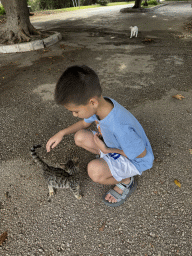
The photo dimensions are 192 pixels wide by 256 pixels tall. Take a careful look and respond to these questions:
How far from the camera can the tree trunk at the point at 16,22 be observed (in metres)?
6.94

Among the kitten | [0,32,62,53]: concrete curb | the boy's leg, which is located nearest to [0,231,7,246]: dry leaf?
the kitten

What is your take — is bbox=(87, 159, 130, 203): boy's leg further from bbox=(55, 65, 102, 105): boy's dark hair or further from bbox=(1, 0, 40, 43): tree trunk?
bbox=(1, 0, 40, 43): tree trunk

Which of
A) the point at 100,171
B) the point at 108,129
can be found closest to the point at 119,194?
the point at 100,171

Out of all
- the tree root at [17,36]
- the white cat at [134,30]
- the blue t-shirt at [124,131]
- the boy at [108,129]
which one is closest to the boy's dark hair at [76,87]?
the boy at [108,129]

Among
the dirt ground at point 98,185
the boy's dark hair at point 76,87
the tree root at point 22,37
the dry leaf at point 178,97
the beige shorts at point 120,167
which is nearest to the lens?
A: the boy's dark hair at point 76,87

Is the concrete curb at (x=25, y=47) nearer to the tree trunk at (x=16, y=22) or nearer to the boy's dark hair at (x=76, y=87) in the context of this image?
the tree trunk at (x=16, y=22)

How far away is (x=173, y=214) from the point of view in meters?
1.93

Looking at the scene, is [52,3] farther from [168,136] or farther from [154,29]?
[168,136]

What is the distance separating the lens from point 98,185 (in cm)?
228

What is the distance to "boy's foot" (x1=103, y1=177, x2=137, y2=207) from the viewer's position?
2.04 meters

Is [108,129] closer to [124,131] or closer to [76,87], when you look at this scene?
[124,131]

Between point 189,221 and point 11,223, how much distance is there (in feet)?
6.32

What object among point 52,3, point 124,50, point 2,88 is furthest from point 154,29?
point 52,3

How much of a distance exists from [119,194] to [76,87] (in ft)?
4.44
